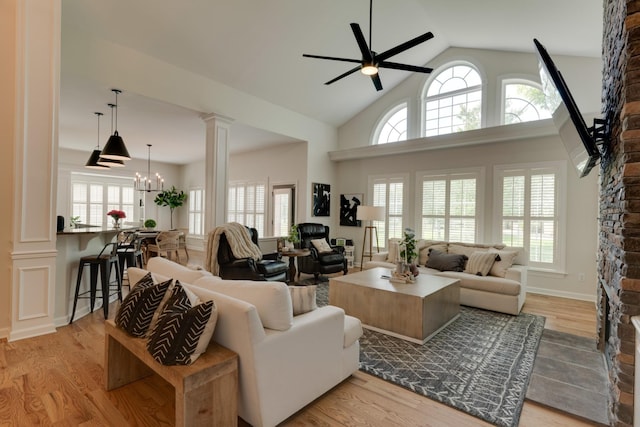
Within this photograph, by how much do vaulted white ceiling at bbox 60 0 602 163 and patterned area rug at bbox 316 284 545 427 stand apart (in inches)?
155

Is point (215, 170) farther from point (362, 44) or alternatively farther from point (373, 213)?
point (362, 44)

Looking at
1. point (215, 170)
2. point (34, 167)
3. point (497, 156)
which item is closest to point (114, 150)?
point (215, 170)

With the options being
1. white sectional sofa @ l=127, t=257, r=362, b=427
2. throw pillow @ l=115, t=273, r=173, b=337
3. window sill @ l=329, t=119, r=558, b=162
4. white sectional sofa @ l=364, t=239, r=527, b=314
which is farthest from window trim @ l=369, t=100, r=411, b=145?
throw pillow @ l=115, t=273, r=173, b=337

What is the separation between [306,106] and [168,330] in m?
6.00

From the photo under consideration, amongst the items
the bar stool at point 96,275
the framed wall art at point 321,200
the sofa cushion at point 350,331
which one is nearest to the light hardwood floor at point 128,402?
the sofa cushion at point 350,331

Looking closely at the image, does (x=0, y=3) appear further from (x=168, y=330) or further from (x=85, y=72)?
(x=168, y=330)

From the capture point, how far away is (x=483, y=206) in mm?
5930

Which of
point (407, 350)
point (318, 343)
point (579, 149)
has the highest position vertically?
point (579, 149)

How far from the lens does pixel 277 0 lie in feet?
13.9

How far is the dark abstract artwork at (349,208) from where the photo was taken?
25.2ft

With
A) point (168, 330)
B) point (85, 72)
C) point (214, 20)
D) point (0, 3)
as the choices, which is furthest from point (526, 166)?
point (0, 3)

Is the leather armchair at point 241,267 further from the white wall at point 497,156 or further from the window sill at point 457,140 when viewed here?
the window sill at point 457,140

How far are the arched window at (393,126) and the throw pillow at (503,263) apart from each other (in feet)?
11.6

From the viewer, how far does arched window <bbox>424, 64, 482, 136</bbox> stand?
20.3 feet
